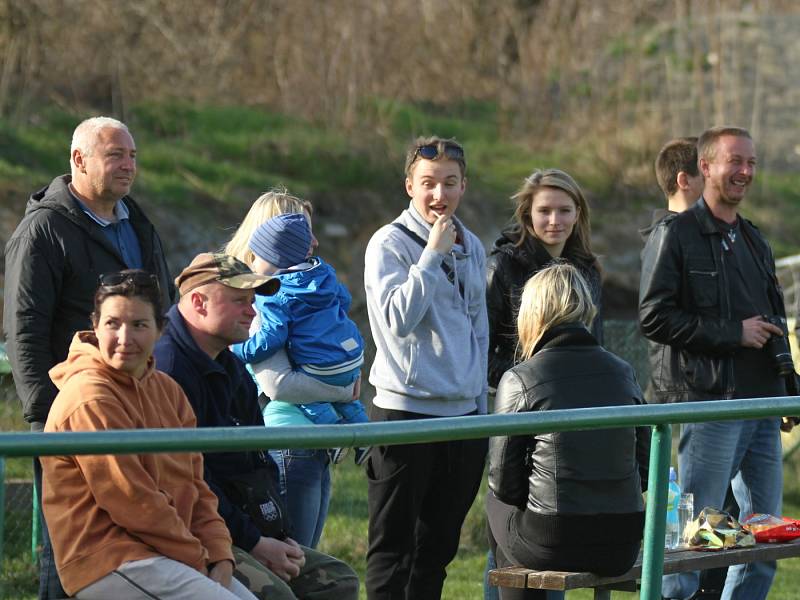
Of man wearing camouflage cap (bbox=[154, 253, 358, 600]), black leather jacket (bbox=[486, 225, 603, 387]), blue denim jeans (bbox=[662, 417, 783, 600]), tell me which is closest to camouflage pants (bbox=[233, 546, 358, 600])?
man wearing camouflage cap (bbox=[154, 253, 358, 600])

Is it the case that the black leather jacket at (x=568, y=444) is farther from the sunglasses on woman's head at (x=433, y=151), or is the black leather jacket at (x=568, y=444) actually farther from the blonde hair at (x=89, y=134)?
the blonde hair at (x=89, y=134)

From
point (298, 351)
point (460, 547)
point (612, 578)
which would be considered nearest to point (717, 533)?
point (612, 578)

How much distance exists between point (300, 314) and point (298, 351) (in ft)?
0.45

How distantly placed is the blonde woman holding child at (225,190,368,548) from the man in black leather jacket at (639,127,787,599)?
1.47 metres

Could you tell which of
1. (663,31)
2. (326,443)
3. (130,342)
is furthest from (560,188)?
(663,31)

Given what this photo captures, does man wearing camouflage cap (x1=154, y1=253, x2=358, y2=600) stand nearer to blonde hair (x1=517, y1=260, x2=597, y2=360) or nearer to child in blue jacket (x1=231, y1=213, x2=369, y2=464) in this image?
child in blue jacket (x1=231, y1=213, x2=369, y2=464)

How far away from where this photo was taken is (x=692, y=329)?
230 inches

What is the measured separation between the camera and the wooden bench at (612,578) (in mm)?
4535

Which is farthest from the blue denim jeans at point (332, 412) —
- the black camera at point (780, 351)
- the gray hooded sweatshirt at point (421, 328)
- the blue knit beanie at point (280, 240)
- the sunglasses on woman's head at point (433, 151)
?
the black camera at point (780, 351)

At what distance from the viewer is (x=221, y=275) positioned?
443 centimetres

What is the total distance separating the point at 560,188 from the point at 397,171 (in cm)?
912

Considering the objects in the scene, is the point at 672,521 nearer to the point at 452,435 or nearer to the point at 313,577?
the point at 313,577

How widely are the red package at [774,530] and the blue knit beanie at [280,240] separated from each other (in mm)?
1982

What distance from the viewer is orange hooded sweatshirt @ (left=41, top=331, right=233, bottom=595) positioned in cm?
370
